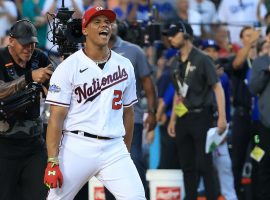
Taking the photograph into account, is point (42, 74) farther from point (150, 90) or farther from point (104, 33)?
point (150, 90)

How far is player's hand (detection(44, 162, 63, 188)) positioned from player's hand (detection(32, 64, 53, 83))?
0.77 meters

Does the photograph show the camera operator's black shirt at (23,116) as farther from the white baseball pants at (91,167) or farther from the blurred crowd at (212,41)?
the blurred crowd at (212,41)

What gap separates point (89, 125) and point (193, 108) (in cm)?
351

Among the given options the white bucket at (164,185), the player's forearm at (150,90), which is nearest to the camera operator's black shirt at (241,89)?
the white bucket at (164,185)

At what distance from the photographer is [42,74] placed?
23.0 ft

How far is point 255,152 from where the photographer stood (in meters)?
10.0

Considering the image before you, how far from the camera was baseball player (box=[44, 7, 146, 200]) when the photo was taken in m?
6.69

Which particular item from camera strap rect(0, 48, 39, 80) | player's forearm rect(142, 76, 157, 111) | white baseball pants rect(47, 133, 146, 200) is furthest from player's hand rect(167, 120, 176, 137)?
white baseball pants rect(47, 133, 146, 200)

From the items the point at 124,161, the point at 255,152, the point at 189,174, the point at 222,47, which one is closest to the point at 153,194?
the point at 189,174

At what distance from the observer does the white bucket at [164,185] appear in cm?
999

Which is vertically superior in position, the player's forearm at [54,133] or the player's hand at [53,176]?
the player's forearm at [54,133]

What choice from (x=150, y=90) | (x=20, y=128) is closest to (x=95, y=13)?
(x=20, y=128)

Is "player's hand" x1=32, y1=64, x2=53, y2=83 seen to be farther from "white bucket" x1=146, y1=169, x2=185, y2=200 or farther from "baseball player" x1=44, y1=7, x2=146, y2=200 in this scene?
"white bucket" x1=146, y1=169, x2=185, y2=200

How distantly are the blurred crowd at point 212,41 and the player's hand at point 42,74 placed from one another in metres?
2.23
